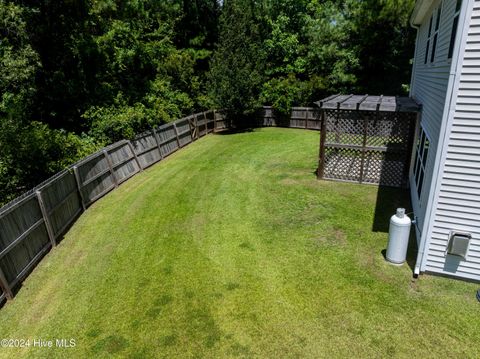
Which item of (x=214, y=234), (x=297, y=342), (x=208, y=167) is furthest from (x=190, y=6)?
(x=297, y=342)

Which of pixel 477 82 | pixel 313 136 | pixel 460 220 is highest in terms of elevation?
pixel 477 82

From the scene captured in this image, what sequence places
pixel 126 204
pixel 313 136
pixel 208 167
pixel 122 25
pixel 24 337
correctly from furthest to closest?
pixel 313 136 < pixel 122 25 < pixel 208 167 < pixel 126 204 < pixel 24 337

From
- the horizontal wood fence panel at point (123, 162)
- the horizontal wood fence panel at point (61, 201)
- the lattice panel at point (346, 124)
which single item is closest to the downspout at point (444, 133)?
the lattice panel at point (346, 124)

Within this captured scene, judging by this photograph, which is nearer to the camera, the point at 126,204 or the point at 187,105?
the point at 126,204

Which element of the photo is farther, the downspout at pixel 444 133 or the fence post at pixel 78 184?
the fence post at pixel 78 184

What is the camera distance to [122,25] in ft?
55.6

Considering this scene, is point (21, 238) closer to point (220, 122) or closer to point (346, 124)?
point (346, 124)

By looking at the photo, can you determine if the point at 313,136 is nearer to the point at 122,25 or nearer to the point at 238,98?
the point at 238,98

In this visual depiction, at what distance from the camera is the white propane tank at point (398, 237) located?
6.22 meters

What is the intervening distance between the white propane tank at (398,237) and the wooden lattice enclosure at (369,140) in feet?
14.7

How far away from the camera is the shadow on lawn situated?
23.0ft

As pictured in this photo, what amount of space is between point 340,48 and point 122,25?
12687 millimetres

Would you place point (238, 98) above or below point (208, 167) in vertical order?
above

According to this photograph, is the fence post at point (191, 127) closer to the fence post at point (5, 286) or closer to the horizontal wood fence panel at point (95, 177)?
the horizontal wood fence panel at point (95, 177)
